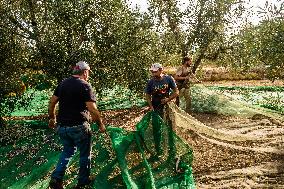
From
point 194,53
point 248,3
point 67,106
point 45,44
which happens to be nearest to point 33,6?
point 45,44

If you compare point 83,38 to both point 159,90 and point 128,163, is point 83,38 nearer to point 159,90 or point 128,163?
point 159,90

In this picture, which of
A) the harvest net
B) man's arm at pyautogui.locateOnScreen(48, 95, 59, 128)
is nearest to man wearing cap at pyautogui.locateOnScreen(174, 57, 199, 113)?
the harvest net

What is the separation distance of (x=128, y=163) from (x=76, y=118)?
1.20m

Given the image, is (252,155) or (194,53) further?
(194,53)

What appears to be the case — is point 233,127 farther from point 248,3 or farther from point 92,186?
point 248,3

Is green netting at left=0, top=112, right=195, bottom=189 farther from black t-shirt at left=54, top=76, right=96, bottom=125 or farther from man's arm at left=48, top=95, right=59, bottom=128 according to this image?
man's arm at left=48, top=95, right=59, bottom=128

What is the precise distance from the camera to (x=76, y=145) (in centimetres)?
612

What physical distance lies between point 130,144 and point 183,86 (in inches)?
255

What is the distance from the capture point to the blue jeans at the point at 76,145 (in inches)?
236

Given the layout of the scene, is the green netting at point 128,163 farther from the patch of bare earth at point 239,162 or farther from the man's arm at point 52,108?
the man's arm at point 52,108

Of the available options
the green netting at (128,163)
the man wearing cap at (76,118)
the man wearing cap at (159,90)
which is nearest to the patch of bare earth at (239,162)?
the green netting at (128,163)

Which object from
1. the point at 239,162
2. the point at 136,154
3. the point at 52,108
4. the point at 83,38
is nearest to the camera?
the point at 52,108

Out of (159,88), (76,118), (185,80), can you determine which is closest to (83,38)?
(185,80)

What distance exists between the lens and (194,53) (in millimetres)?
19422
